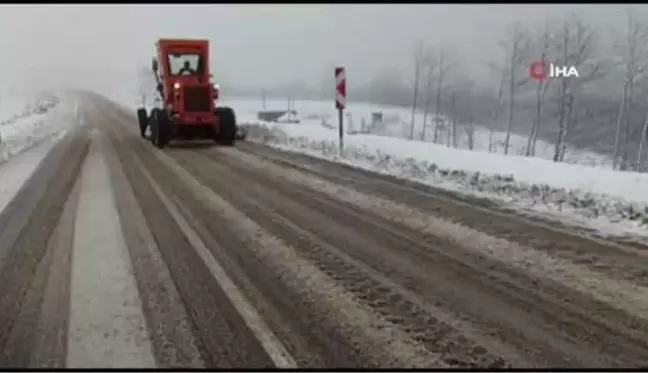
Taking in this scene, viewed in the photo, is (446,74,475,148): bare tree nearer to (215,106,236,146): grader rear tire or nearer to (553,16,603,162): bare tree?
(553,16,603,162): bare tree

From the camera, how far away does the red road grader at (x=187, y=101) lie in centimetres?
1750

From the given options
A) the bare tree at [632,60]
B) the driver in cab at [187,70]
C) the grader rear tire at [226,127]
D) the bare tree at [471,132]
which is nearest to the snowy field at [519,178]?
the grader rear tire at [226,127]

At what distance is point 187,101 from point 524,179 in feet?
35.0

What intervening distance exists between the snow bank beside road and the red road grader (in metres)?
2.87

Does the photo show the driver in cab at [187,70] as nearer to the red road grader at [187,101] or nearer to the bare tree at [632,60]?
the red road grader at [187,101]

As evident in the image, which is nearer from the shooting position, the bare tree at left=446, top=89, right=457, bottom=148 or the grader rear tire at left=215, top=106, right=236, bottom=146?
the grader rear tire at left=215, top=106, right=236, bottom=146

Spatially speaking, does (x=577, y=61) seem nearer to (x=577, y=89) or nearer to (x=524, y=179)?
(x=577, y=89)

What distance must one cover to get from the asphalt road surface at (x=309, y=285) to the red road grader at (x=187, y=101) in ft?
28.5

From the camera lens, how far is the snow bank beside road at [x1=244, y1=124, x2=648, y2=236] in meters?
7.45

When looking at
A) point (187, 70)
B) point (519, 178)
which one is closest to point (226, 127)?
point (187, 70)

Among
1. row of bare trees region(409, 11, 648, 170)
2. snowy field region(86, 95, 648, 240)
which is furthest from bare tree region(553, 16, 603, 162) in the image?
snowy field region(86, 95, 648, 240)

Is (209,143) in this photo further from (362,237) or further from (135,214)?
(362,237)

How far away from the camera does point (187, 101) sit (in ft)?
58.2

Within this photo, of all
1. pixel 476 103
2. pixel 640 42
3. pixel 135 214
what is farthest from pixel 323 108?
pixel 135 214
